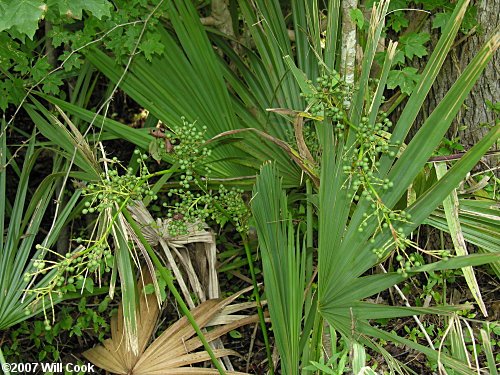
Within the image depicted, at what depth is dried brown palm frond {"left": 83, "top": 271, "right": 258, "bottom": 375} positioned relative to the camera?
188cm

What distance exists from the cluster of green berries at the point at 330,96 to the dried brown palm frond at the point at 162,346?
94 centimetres

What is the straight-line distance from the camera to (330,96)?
4.87ft

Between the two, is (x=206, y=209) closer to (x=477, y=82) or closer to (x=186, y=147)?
(x=186, y=147)

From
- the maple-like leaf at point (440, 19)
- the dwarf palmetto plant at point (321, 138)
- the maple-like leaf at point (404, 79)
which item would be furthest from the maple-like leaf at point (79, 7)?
the maple-like leaf at point (440, 19)

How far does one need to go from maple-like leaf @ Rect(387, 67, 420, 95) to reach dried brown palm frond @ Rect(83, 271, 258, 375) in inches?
42.2

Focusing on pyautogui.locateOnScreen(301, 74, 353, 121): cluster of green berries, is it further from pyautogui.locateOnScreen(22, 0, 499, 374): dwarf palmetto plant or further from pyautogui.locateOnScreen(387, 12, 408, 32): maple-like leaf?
pyautogui.locateOnScreen(387, 12, 408, 32): maple-like leaf

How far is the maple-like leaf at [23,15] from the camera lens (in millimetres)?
1391

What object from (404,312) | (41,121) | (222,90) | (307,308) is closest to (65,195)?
(41,121)

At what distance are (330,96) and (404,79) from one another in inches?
23.9

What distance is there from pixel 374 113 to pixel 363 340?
25.3 inches

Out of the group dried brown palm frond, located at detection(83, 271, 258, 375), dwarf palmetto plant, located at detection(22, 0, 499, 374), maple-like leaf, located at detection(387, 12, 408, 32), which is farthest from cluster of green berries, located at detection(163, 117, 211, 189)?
maple-like leaf, located at detection(387, 12, 408, 32)

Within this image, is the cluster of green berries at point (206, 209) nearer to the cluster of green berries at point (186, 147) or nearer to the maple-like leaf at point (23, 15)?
the cluster of green berries at point (186, 147)

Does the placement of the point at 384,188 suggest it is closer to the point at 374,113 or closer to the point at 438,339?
the point at 374,113

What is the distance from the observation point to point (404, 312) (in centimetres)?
131
